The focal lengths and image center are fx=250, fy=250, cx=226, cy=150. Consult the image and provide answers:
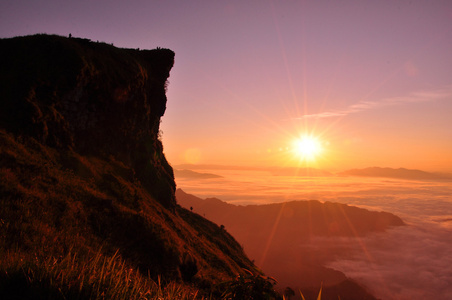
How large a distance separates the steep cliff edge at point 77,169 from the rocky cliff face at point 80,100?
8 centimetres

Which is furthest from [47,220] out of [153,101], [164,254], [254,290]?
[153,101]

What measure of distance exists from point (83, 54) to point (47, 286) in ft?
76.3

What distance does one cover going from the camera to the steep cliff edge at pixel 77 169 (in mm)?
8031

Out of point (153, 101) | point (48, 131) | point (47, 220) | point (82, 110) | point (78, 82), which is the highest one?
point (153, 101)

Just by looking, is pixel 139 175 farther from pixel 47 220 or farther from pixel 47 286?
pixel 47 286

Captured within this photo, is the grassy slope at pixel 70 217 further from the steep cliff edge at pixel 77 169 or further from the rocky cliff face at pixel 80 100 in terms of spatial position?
the rocky cliff face at pixel 80 100

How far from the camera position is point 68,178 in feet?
50.8

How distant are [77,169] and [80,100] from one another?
22.6 ft

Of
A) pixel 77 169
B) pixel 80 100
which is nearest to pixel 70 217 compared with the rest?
pixel 77 169

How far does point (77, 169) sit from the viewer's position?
17.5 m

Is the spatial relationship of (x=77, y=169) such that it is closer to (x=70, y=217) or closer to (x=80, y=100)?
(x=80, y=100)

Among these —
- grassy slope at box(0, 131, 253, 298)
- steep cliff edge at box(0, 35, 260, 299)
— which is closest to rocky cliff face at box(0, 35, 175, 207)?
steep cliff edge at box(0, 35, 260, 299)

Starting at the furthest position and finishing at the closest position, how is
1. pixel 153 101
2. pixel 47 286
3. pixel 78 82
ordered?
pixel 153 101 → pixel 78 82 → pixel 47 286

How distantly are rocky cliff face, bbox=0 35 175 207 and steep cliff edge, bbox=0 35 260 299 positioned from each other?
3.2 inches
